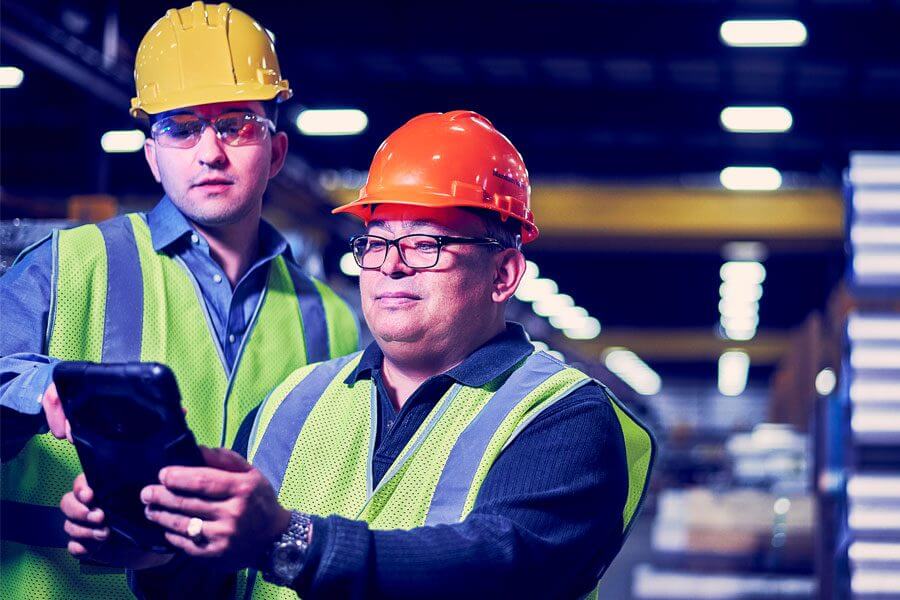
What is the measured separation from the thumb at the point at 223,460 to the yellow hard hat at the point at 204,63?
1.38 metres

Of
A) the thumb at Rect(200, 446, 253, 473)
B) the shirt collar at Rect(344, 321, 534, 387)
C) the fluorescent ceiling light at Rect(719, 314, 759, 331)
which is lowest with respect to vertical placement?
the thumb at Rect(200, 446, 253, 473)

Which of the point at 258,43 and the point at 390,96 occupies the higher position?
the point at 390,96

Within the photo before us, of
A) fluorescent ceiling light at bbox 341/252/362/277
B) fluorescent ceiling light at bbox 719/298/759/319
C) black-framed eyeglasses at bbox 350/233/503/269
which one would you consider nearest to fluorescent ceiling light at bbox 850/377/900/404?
black-framed eyeglasses at bbox 350/233/503/269

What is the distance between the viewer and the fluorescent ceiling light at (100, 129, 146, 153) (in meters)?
16.8

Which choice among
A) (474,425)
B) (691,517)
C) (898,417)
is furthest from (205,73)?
(691,517)

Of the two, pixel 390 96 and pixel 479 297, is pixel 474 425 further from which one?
pixel 390 96

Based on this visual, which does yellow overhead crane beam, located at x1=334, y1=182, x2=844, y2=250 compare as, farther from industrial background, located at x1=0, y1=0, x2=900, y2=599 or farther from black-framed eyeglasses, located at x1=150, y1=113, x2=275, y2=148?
black-framed eyeglasses, located at x1=150, y1=113, x2=275, y2=148

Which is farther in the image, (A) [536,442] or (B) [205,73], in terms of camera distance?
(B) [205,73]

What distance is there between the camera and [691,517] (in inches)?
284

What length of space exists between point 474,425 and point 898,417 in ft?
8.19

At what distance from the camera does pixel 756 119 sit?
617 inches

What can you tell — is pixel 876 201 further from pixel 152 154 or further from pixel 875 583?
pixel 152 154

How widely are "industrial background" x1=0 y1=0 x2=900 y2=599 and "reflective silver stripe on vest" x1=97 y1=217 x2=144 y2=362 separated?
593mm

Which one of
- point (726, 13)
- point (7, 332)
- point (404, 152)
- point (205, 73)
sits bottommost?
point (7, 332)
